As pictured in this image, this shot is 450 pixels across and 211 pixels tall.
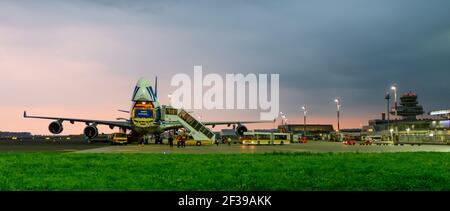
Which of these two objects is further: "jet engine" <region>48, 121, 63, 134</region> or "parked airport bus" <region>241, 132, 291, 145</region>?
"parked airport bus" <region>241, 132, 291, 145</region>

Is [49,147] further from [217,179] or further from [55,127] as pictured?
[217,179]

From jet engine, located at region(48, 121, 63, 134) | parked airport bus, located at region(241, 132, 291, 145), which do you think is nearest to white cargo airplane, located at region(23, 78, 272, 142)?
jet engine, located at region(48, 121, 63, 134)

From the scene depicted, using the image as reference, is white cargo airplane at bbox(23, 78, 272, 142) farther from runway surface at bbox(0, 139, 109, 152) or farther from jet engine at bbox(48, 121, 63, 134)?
runway surface at bbox(0, 139, 109, 152)

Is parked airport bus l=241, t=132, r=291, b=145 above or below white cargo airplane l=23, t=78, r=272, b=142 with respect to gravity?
below

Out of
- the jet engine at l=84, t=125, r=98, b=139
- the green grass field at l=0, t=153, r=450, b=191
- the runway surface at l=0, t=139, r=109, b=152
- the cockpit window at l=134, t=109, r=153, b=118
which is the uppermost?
the cockpit window at l=134, t=109, r=153, b=118

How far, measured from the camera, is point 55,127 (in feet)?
217

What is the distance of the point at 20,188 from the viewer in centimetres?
1402

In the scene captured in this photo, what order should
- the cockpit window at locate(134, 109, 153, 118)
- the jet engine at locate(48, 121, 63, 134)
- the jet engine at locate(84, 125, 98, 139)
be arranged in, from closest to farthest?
the cockpit window at locate(134, 109, 153, 118) → the jet engine at locate(48, 121, 63, 134) → the jet engine at locate(84, 125, 98, 139)

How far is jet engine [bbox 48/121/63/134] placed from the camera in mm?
65375

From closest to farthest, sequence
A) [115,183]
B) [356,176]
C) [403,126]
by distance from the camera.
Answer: [115,183]
[356,176]
[403,126]

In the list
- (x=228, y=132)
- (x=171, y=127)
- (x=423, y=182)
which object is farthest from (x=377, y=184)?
(x=228, y=132)

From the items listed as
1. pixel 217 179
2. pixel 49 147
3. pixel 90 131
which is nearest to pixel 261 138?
pixel 90 131
